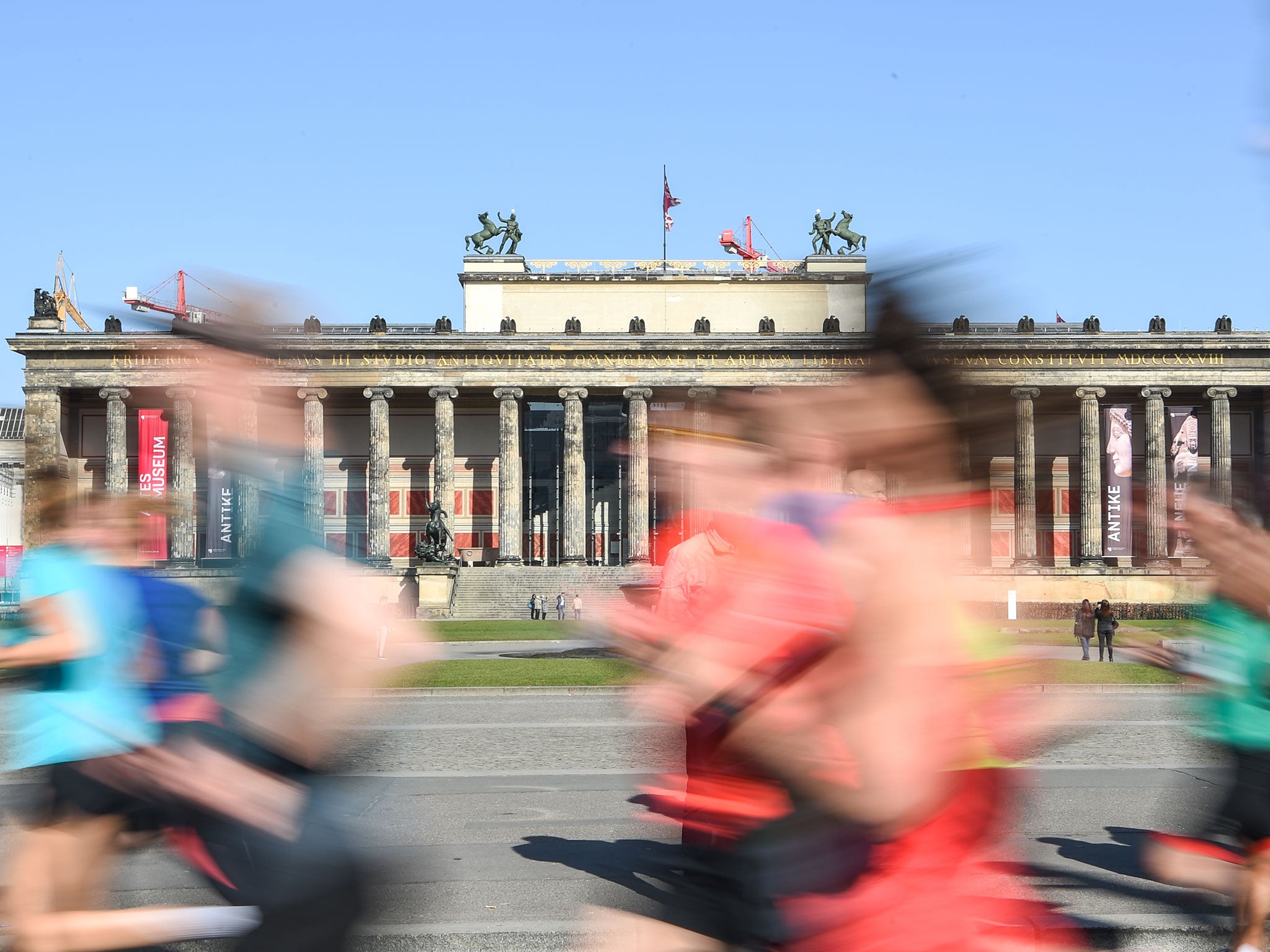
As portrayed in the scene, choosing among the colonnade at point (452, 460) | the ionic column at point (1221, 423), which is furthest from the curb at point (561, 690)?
the ionic column at point (1221, 423)

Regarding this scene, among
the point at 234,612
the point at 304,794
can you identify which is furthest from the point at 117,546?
the point at 304,794

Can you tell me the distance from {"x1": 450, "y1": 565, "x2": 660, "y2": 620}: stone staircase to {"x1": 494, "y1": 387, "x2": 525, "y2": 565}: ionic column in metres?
1.43

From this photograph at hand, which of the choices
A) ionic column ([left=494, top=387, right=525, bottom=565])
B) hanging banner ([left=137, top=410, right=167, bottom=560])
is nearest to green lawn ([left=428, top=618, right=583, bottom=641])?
ionic column ([left=494, top=387, right=525, bottom=565])

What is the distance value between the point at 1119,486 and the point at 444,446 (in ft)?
100

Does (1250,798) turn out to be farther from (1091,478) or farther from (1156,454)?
(1156,454)

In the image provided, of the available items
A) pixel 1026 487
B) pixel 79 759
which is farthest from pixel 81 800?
pixel 1026 487

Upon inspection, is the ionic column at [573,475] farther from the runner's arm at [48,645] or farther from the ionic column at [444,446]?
the runner's arm at [48,645]

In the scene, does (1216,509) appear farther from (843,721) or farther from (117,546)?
(117,546)

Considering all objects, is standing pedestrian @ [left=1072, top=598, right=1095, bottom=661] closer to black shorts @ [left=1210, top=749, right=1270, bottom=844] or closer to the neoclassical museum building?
the neoclassical museum building

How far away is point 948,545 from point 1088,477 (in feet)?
217

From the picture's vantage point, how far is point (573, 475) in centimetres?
6381

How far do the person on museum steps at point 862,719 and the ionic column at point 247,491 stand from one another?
1214 mm

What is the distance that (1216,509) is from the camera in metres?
5.41

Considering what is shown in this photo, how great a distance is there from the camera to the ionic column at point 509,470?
6381 centimetres
